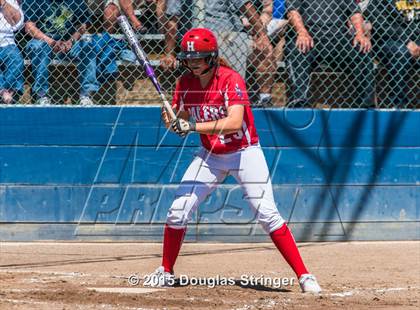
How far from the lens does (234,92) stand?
6.32m

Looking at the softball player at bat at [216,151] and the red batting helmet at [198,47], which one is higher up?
the red batting helmet at [198,47]

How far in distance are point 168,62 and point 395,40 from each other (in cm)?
242

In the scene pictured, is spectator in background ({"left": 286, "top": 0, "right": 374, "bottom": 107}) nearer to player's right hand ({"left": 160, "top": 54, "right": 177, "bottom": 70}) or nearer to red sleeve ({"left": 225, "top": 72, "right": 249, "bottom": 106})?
player's right hand ({"left": 160, "top": 54, "right": 177, "bottom": 70})

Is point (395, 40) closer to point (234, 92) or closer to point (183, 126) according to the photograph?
point (234, 92)

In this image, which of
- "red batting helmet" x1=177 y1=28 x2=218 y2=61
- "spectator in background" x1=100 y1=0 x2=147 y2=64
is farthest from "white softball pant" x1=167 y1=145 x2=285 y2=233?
"spectator in background" x1=100 y1=0 x2=147 y2=64

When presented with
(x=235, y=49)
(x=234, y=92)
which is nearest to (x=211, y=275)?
(x=234, y=92)

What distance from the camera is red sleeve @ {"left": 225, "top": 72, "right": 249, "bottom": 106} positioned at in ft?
20.6

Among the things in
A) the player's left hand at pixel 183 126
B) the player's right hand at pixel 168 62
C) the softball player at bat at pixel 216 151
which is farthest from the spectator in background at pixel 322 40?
the player's left hand at pixel 183 126

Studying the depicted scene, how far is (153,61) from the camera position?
8758mm

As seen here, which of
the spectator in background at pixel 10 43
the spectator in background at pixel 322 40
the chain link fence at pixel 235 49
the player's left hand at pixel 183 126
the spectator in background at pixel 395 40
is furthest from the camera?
the spectator in background at pixel 395 40

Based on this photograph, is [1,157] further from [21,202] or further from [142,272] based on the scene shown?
[142,272]

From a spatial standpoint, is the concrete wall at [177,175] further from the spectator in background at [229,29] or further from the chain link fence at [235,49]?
the spectator in background at [229,29]

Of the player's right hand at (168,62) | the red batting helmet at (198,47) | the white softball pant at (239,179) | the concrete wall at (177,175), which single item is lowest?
the concrete wall at (177,175)

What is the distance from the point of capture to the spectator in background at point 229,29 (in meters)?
8.68
